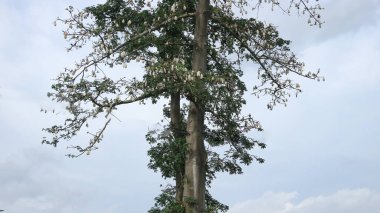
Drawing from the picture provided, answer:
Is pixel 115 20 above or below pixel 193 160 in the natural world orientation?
above

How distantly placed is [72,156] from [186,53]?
18.5 feet

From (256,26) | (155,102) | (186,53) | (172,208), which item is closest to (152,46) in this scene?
(186,53)

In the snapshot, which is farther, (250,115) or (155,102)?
(155,102)

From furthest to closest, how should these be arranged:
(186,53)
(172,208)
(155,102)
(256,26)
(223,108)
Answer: (155,102) → (186,53) → (256,26) → (223,108) → (172,208)

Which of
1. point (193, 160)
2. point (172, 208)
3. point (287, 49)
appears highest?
point (287, 49)

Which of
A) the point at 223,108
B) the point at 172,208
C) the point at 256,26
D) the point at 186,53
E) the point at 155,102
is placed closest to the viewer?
the point at 172,208

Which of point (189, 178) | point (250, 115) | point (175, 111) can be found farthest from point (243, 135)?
point (189, 178)

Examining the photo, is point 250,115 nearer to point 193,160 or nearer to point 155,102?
point 193,160

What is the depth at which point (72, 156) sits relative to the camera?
1623 centimetres

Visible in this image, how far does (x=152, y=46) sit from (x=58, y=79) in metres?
4.42

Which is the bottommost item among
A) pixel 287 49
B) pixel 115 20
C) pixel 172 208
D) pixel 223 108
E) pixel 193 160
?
pixel 172 208

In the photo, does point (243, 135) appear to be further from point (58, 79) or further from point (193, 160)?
point (58, 79)

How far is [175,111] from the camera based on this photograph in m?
21.0

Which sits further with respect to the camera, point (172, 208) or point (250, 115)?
point (250, 115)
